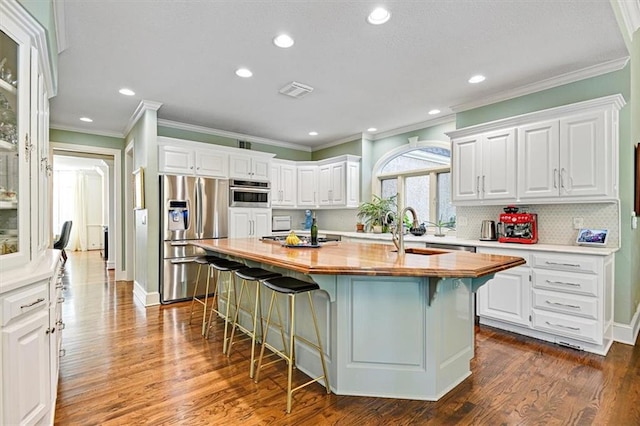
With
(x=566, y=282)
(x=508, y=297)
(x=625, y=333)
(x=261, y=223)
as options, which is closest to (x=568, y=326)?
(x=566, y=282)

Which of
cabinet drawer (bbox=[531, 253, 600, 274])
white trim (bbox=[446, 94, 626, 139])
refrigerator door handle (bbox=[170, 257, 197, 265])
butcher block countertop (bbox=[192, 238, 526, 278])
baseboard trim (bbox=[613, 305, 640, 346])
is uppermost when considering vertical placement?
white trim (bbox=[446, 94, 626, 139])

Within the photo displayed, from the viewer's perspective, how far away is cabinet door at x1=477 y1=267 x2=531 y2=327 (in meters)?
3.30

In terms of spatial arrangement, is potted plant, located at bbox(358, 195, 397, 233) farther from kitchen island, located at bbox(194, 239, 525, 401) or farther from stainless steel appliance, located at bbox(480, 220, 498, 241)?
kitchen island, located at bbox(194, 239, 525, 401)

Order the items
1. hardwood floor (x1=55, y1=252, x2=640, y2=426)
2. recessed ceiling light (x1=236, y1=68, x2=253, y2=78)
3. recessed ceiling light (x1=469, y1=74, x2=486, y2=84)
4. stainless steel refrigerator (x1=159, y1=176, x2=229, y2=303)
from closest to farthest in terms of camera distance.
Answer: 1. hardwood floor (x1=55, y1=252, x2=640, y2=426)
2. recessed ceiling light (x1=236, y1=68, x2=253, y2=78)
3. recessed ceiling light (x1=469, y1=74, x2=486, y2=84)
4. stainless steel refrigerator (x1=159, y1=176, x2=229, y2=303)

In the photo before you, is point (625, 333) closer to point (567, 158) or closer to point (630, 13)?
point (567, 158)

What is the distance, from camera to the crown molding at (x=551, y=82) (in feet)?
10.3

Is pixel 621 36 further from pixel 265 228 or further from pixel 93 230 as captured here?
pixel 93 230

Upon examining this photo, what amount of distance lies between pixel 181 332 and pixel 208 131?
11.2 ft

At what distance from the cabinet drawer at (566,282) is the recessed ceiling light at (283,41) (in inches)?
124

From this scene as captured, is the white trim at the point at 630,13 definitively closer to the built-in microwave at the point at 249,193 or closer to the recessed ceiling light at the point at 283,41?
the recessed ceiling light at the point at 283,41

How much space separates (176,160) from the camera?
466 cm

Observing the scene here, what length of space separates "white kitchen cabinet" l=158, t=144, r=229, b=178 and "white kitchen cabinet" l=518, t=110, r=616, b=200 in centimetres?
404

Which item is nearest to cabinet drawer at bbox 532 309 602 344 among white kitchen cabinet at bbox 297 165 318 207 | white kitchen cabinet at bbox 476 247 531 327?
white kitchen cabinet at bbox 476 247 531 327

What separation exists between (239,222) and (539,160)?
4103 mm
